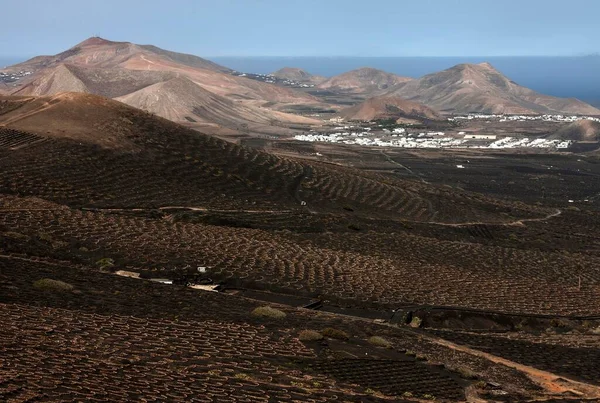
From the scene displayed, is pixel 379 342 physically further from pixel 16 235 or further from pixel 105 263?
pixel 16 235

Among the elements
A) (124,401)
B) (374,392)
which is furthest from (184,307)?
(124,401)

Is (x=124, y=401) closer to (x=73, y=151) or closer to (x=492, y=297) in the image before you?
(x=492, y=297)

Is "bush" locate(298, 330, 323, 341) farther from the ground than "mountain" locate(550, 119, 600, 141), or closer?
closer

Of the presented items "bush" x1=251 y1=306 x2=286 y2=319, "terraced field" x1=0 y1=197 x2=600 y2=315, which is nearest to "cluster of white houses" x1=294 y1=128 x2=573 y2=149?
"terraced field" x1=0 y1=197 x2=600 y2=315

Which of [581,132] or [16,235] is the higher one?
[581,132]

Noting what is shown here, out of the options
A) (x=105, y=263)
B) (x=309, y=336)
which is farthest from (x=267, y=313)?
(x=105, y=263)

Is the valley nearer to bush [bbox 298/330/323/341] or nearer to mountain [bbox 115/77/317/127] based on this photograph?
bush [bbox 298/330/323/341]
